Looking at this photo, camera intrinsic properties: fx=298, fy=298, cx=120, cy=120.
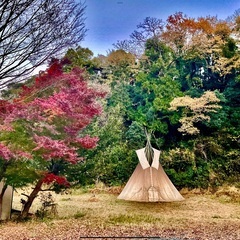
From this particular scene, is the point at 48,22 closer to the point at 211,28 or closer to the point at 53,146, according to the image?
the point at 53,146

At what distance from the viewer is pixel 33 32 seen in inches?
123

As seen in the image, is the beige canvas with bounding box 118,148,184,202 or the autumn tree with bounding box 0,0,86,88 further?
the beige canvas with bounding box 118,148,184,202

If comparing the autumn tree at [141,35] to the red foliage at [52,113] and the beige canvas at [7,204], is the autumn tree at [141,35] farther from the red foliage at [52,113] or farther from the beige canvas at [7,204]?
the beige canvas at [7,204]

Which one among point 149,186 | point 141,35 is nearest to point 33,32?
point 149,186

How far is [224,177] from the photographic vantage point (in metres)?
9.87

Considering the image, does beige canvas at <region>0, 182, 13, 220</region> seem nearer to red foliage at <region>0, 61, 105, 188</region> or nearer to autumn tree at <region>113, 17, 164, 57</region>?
red foliage at <region>0, 61, 105, 188</region>

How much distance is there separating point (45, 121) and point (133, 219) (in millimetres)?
2671

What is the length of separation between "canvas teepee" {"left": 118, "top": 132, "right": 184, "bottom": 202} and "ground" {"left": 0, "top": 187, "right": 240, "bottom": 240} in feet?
1.26

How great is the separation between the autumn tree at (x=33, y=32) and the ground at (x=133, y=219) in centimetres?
228

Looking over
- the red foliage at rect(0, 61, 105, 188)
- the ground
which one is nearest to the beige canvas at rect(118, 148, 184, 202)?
the ground

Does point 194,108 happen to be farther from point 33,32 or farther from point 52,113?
point 33,32

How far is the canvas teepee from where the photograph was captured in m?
6.76

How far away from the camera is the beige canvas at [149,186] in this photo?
22.2 ft

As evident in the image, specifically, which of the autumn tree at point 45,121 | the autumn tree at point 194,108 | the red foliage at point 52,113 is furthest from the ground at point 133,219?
the autumn tree at point 194,108
